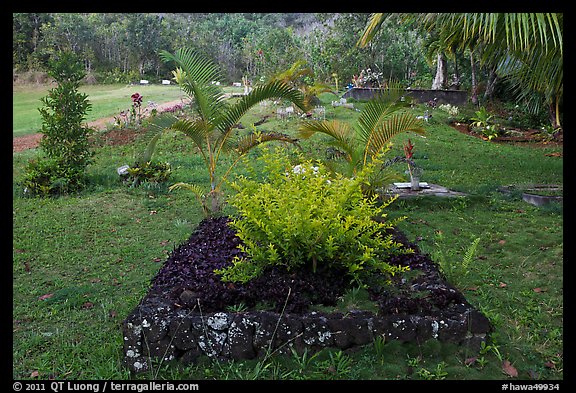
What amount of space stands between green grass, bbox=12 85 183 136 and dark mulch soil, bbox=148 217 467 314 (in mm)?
10861

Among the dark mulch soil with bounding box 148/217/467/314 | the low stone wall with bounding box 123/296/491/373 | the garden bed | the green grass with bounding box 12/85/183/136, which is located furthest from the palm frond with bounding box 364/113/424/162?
the green grass with bounding box 12/85/183/136

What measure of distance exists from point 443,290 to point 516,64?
821 centimetres

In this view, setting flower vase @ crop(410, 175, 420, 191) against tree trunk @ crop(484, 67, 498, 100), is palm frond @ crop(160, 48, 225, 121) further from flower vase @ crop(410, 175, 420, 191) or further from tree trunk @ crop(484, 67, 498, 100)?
tree trunk @ crop(484, 67, 498, 100)

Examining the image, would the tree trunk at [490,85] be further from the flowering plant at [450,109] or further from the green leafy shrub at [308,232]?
the green leafy shrub at [308,232]

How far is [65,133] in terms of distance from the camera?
7.98 m

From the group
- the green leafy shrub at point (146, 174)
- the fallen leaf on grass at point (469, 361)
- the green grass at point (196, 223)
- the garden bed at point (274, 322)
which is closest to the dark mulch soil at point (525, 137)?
the green grass at point (196, 223)

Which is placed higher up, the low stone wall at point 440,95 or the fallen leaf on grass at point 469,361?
the low stone wall at point 440,95

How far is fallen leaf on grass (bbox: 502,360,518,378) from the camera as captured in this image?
2.85m

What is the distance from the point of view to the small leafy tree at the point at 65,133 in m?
7.64

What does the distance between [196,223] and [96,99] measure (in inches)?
507

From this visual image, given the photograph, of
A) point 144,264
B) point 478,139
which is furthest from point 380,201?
point 478,139

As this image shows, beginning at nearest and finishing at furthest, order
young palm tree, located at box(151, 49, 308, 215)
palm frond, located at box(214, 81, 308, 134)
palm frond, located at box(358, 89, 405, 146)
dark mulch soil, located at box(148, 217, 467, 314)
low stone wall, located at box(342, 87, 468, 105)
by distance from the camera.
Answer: dark mulch soil, located at box(148, 217, 467, 314)
palm frond, located at box(214, 81, 308, 134)
young palm tree, located at box(151, 49, 308, 215)
palm frond, located at box(358, 89, 405, 146)
low stone wall, located at box(342, 87, 468, 105)

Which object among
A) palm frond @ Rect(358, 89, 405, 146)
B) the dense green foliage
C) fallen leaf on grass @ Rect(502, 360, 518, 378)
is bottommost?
fallen leaf on grass @ Rect(502, 360, 518, 378)

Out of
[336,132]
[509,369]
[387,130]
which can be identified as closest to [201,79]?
[336,132]
